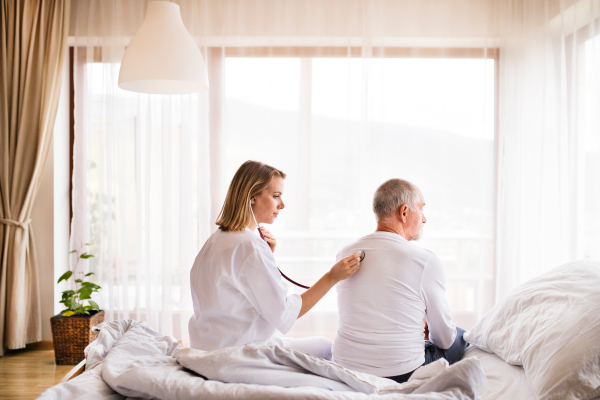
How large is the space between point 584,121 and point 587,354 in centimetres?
178

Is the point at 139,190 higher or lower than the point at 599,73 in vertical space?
lower

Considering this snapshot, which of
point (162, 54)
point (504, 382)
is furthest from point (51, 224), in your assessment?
point (504, 382)

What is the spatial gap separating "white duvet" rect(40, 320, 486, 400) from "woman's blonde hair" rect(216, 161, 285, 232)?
2.00 feet

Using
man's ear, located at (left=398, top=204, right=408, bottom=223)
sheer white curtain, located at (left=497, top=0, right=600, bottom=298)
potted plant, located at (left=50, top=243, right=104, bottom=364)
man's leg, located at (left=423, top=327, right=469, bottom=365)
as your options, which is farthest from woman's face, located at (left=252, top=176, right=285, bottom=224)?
sheer white curtain, located at (left=497, top=0, right=600, bottom=298)

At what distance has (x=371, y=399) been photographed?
1147 mm

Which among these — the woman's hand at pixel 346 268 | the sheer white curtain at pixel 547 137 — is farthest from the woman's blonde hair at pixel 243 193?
the sheer white curtain at pixel 547 137

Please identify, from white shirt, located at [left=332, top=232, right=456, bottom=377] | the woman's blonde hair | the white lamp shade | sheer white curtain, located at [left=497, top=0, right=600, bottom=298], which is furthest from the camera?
sheer white curtain, located at [left=497, top=0, right=600, bottom=298]

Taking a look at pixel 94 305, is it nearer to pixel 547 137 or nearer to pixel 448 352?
pixel 448 352

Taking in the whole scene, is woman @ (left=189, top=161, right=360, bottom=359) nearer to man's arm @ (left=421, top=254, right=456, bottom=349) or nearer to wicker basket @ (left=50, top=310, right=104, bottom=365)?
man's arm @ (left=421, top=254, right=456, bottom=349)

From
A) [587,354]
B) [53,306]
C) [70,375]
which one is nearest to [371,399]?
[587,354]

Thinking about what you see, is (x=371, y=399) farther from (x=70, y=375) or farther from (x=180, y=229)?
(x=180, y=229)

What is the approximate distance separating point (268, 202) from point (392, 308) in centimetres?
64

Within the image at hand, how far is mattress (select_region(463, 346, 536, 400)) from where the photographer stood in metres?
1.44

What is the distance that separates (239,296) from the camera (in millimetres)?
1754
